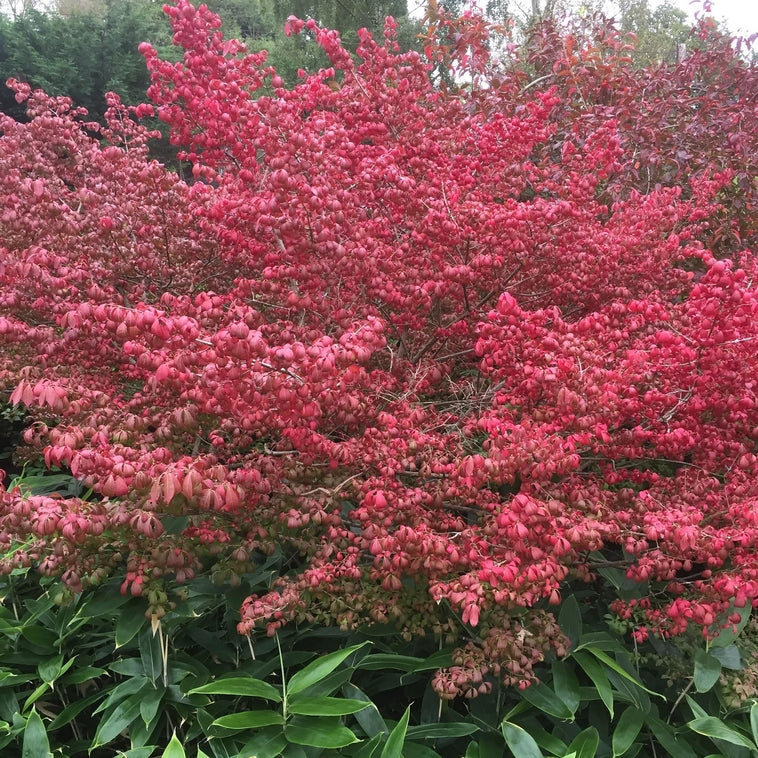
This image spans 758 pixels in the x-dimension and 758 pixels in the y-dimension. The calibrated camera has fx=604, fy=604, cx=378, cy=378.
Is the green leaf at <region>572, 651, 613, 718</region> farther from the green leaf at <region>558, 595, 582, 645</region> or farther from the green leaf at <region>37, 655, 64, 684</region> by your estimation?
the green leaf at <region>37, 655, 64, 684</region>

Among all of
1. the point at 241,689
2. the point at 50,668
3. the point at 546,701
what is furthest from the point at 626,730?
the point at 50,668

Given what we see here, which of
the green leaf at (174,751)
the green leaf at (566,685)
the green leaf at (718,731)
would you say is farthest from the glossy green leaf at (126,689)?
the green leaf at (718,731)

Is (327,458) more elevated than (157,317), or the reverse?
(157,317)

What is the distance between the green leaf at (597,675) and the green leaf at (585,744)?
0.34 feet

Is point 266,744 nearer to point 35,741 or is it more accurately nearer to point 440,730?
point 440,730

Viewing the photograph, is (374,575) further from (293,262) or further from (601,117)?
(601,117)

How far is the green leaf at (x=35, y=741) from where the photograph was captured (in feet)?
7.31

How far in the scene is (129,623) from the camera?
2492mm

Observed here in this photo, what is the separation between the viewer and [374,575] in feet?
6.95

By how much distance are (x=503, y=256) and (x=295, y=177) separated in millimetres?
1002

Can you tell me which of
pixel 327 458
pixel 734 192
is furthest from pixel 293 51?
pixel 327 458

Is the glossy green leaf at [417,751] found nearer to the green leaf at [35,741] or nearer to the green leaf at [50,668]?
the green leaf at [35,741]

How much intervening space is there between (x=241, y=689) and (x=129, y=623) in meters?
0.60

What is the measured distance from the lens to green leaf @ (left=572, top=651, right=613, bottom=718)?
7.39 feet
